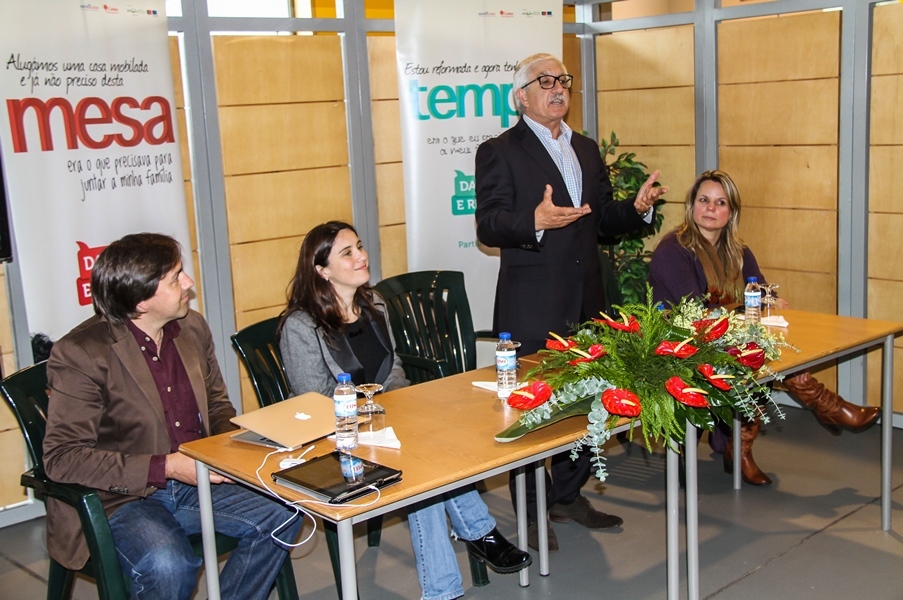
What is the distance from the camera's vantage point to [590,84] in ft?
21.5

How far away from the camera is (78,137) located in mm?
4348

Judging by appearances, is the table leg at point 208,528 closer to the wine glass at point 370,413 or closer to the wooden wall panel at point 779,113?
the wine glass at point 370,413

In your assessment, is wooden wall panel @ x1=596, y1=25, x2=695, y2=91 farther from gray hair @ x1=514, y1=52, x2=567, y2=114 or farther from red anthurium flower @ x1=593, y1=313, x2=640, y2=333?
→ red anthurium flower @ x1=593, y1=313, x2=640, y2=333

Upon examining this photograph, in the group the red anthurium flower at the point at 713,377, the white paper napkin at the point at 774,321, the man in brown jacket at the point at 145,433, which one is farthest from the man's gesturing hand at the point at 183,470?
the white paper napkin at the point at 774,321

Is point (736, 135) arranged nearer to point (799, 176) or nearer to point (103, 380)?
point (799, 176)

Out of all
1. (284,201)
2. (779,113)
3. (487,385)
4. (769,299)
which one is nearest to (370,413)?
(487,385)

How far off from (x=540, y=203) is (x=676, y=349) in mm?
1163

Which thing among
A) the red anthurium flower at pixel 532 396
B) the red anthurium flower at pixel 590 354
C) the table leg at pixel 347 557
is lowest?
the table leg at pixel 347 557

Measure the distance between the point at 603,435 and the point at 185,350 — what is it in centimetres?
134

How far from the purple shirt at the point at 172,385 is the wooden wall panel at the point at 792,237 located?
3719mm

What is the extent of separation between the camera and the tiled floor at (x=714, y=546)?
364 cm

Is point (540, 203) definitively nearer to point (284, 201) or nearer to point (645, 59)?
point (284, 201)

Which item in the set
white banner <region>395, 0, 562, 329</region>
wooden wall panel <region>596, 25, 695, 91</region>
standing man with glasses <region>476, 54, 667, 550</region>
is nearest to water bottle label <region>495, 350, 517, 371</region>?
standing man with glasses <region>476, 54, 667, 550</region>

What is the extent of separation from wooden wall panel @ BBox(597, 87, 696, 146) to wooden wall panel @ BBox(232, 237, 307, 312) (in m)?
2.32
